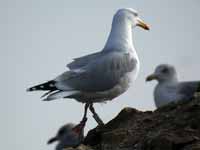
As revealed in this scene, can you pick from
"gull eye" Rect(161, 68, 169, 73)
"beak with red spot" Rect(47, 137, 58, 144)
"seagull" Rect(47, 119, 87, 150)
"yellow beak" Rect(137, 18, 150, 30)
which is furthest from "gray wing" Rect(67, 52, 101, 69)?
"beak with red spot" Rect(47, 137, 58, 144)

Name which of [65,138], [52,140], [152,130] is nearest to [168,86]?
[65,138]

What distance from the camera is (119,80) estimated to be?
1084 centimetres

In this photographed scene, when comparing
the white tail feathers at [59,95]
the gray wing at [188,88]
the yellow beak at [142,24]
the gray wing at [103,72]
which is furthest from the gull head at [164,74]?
the white tail feathers at [59,95]

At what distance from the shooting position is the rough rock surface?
7355 millimetres

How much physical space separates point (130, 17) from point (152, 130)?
4567 millimetres

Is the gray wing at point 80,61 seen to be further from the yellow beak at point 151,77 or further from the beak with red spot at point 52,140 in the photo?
the beak with red spot at point 52,140

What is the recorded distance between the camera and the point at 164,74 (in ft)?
50.6

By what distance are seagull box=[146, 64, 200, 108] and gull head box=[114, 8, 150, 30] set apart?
4.40ft

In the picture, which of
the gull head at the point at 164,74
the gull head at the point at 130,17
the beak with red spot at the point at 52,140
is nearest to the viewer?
the gull head at the point at 130,17

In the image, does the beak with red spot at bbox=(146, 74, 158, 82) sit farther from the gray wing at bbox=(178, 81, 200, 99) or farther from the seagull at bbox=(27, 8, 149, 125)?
the seagull at bbox=(27, 8, 149, 125)

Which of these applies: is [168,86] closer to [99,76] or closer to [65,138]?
[65,138]

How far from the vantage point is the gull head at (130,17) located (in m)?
12.2

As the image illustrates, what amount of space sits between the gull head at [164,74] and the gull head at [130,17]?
9.21 feet

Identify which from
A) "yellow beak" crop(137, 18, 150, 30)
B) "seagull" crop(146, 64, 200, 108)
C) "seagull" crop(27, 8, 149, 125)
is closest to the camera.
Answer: "seagull" crop(27, 8, 149, 125)
